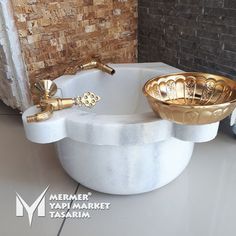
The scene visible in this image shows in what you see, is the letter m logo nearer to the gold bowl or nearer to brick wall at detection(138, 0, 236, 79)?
the gold bowl

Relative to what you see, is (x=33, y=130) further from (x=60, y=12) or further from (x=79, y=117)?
(x=60, y=12)

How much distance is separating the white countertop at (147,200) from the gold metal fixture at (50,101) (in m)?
0.32

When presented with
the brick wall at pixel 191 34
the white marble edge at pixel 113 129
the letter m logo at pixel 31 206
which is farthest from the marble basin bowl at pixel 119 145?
the brick wall at pixel 191 34

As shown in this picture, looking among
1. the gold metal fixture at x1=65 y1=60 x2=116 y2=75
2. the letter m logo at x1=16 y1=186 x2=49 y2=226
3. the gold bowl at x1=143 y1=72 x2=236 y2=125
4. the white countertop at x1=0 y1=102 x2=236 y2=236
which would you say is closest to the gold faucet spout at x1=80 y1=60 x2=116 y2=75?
the gold metal fixture at x1=65 y1=60 x2=116 y2=75

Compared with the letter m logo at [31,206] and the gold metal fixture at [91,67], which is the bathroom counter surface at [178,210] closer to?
the letter m logo at [31,206]

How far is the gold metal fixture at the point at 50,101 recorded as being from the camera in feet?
2.53

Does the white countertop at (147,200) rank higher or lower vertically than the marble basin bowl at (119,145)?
lower

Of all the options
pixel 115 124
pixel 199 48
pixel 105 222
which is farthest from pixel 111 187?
pixel 199 48

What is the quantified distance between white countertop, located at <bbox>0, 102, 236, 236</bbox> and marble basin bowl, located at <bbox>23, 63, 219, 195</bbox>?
6 centimetres

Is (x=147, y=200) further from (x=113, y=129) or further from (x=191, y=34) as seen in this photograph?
(x=191, y=34)

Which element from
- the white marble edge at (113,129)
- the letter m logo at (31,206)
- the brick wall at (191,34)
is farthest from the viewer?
the brick wall at (191,34)

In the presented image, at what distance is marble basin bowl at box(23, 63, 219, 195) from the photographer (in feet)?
2.49

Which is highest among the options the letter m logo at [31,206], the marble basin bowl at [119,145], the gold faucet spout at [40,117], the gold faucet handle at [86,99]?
the gold faucet handle at [86,99]

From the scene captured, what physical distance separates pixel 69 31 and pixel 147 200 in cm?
82
